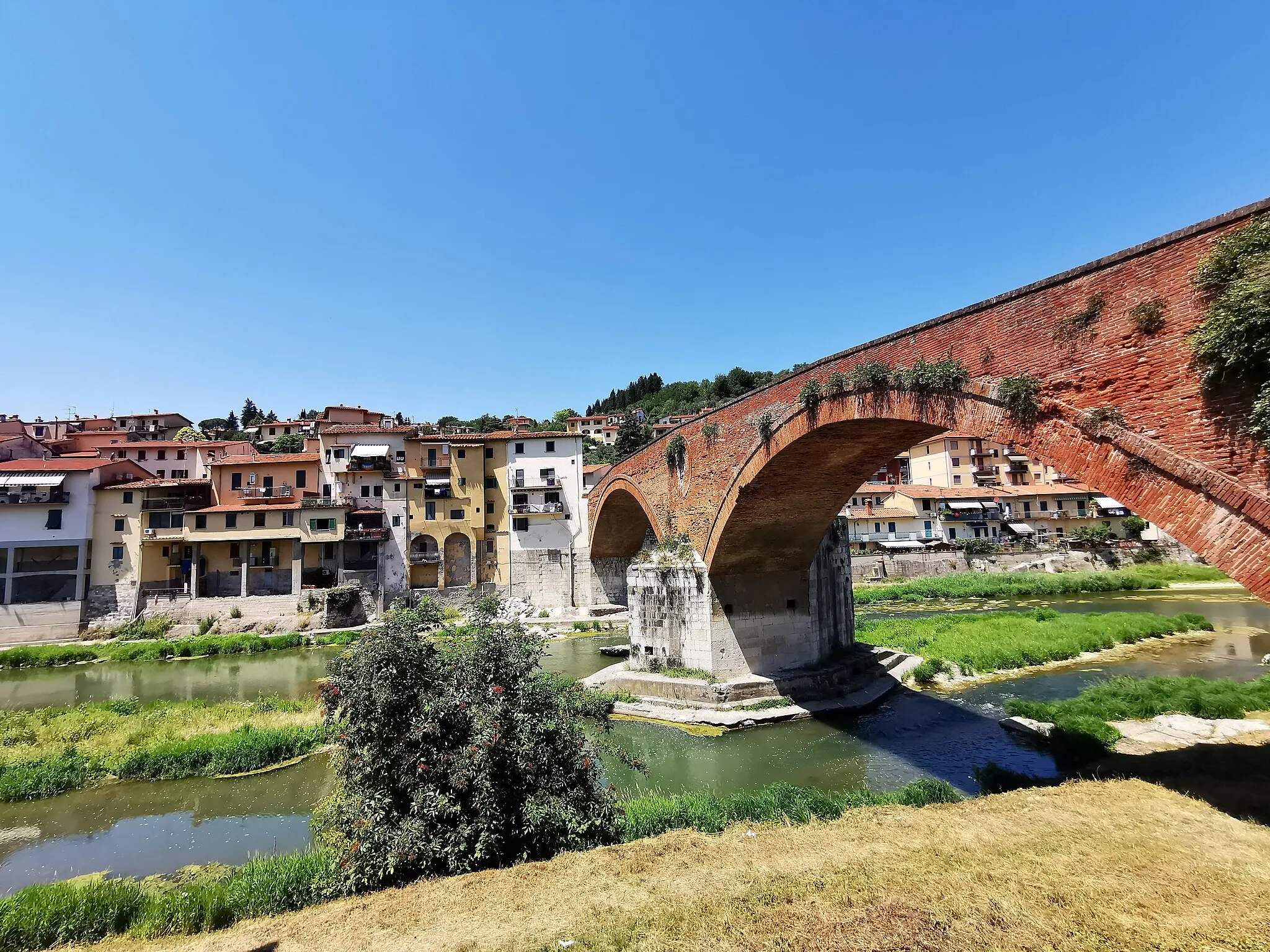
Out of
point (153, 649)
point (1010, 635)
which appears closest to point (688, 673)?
point (1010, 635)

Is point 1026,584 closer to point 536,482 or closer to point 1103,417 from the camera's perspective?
point 536,482

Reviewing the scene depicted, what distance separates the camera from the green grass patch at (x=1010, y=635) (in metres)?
19.2

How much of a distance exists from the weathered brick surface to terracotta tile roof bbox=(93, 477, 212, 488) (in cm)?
3589

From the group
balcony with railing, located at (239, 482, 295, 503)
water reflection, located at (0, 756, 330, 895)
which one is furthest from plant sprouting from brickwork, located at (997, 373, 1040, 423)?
balcony with railing, located at (239, 482, 295, 503)

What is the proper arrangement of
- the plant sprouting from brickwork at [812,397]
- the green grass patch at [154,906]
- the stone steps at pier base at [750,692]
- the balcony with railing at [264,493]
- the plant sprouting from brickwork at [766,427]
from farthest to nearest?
the balcony with railing at [264,493] → the stone steps at pier base at [750,692] → the plant sprouting from brickwork at [766,427] → the plant sprouting from brickwork at [812,397] → the green grass patch at [154,906]

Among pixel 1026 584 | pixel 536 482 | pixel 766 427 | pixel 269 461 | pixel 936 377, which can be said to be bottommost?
pixel 1026 584

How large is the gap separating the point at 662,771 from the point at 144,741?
1275 cm

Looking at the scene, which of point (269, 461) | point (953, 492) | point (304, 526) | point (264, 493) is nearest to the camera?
point (304, 526)

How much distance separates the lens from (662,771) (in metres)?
12.3

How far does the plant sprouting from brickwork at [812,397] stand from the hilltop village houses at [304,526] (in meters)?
22.6

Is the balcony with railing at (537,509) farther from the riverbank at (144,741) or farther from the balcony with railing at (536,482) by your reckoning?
the riverbank at (144,741)

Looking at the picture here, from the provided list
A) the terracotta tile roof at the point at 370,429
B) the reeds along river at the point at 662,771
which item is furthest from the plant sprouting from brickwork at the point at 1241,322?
the terracotta tile roof at the point at 370,429

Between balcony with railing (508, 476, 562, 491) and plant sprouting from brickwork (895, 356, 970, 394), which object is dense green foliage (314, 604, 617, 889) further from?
balcony with railing (508, 476, 562, 491)

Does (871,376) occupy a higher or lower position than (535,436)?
lower
